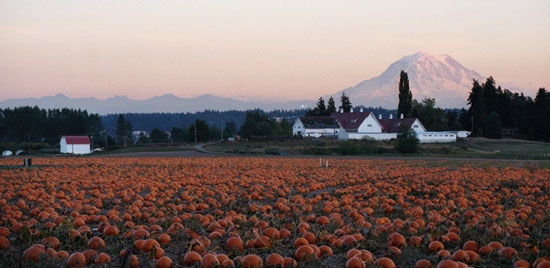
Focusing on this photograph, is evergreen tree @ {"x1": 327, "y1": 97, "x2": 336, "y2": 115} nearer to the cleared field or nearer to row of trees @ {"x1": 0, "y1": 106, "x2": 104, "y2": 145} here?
the cleared field

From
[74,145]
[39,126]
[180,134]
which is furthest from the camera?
[180,134]

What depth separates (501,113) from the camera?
312ft

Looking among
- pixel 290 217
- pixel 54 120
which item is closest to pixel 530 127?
pixel 290 217

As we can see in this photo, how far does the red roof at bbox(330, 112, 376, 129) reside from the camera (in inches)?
3307

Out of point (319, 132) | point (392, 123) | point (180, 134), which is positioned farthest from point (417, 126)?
point (180, 134)

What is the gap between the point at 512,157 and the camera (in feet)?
146

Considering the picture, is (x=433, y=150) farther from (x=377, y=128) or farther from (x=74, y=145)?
(x=74, y=145)

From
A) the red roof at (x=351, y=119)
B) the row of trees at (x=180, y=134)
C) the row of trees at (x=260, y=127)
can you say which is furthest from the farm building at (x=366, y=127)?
the row of trees at (x=180, y=134)

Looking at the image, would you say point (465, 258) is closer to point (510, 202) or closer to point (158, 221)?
point (158, 221)

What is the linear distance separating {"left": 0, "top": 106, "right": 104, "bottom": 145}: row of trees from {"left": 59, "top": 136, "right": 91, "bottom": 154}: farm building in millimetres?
33420

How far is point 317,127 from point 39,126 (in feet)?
235

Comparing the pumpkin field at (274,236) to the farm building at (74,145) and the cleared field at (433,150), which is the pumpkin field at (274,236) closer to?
the cleared field at (433,150)


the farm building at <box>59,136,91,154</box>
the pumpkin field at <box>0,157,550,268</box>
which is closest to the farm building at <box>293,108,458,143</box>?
the farm building at <box>59,136,91,154</box>

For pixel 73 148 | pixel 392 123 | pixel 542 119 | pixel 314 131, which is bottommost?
pixel 73 148
